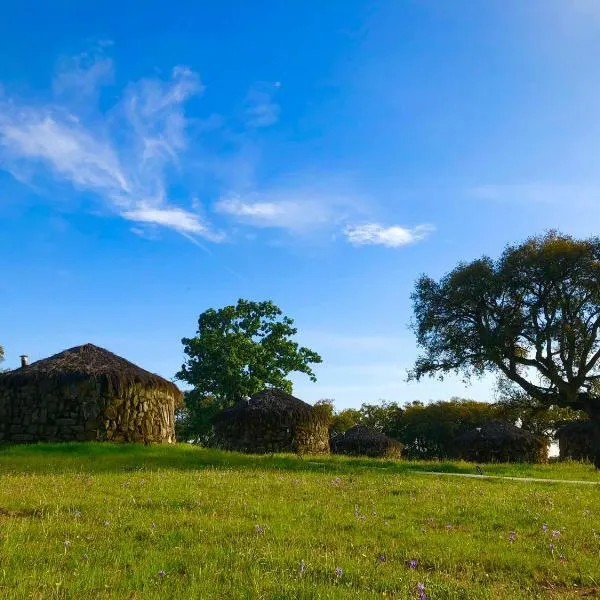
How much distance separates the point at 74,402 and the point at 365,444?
27912mm

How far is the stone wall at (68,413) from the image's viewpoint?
3006 centimetres

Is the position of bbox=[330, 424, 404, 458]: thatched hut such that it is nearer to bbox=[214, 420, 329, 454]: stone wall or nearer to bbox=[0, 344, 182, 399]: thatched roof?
bbox=[214, 420, 329, 454]: stone wall

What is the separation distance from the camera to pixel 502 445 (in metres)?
47.2

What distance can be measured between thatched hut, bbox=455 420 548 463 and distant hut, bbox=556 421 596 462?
5.67 m

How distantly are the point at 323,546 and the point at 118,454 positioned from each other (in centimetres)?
1961

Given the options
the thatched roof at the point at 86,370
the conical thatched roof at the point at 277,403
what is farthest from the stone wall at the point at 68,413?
the conical thatched roof at the point at 277,403

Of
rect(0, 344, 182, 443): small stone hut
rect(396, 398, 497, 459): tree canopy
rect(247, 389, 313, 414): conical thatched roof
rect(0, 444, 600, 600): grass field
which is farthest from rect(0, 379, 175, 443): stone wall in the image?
rect(396, 398, 497, 459): tree canopy

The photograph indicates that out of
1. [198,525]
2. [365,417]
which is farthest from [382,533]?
[365,417]

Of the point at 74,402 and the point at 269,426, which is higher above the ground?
the point at 74,402

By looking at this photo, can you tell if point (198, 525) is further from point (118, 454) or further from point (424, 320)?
point (424, 320)

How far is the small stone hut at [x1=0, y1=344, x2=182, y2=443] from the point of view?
98.8 ft

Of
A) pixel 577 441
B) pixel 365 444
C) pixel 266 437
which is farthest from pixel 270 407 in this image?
pixel 577 441

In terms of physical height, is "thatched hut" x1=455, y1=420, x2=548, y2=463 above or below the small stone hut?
below

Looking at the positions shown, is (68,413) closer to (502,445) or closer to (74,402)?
(74,402)
